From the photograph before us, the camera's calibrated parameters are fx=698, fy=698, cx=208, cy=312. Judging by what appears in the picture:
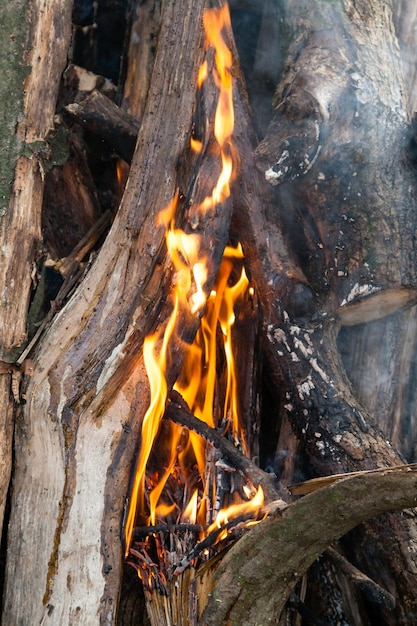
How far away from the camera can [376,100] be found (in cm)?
266

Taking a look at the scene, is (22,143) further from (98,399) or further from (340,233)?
(340,233)

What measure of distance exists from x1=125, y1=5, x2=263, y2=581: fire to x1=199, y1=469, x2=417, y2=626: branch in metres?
0.26

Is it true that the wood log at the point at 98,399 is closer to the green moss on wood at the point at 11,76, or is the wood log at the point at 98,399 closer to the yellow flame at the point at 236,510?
the yellow flame at the point at 236,510

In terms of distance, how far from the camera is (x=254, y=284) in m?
2.72

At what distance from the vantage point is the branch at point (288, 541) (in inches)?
72.4

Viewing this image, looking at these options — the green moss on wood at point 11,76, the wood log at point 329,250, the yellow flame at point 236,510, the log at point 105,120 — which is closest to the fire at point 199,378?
the yellow flame at point 236,510

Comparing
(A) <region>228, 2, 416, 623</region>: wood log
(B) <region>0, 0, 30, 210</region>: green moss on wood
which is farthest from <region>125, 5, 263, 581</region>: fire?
(B) <region>0, 0, 30, 210</region>: green moss on wood

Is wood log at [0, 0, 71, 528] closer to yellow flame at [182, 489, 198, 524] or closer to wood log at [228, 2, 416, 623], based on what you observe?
yellow flame at [182, 489, 198, 524]

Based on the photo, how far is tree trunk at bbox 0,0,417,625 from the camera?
2301 mm

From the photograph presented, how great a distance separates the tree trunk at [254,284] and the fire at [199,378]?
41mm

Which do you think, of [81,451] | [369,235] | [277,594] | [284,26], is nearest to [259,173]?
[369,235]

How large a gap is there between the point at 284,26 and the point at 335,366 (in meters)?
1.54

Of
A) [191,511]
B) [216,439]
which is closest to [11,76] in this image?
[216,439]

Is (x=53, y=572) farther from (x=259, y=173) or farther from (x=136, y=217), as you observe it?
(x=259, y=173)
